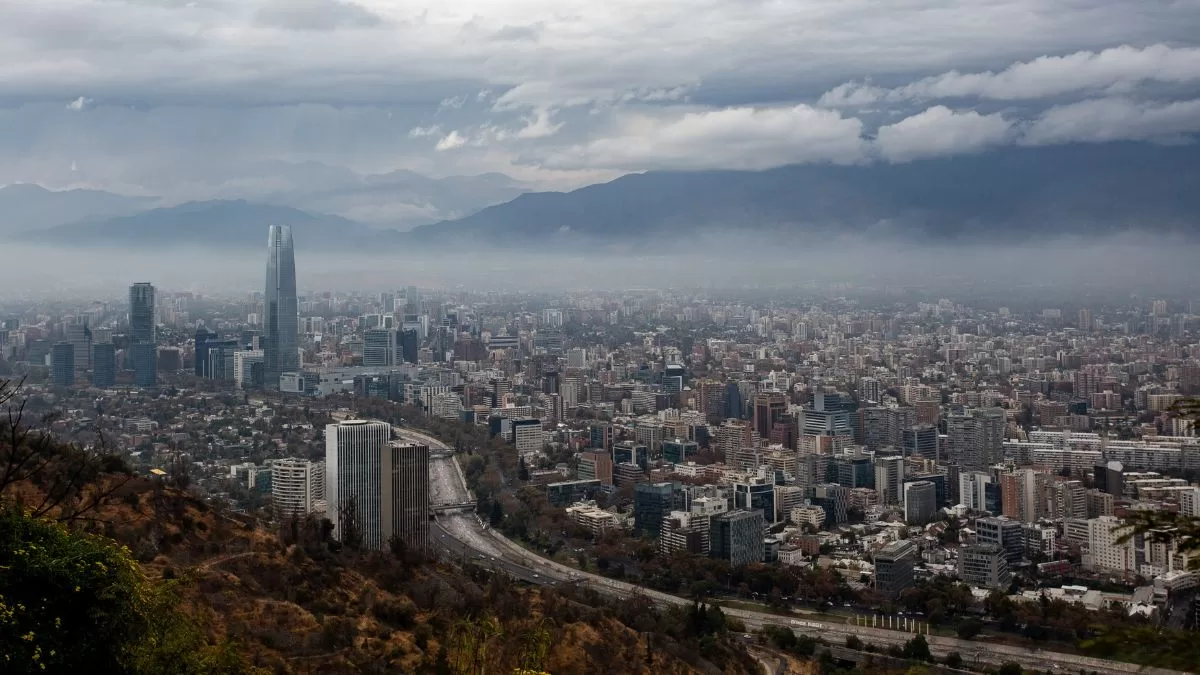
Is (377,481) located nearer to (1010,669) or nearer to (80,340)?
(1010,669)

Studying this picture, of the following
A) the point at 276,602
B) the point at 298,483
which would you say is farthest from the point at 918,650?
the point at 298,483

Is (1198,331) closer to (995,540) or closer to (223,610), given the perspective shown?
(995,540)

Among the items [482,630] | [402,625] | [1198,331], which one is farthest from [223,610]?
[1198,331]

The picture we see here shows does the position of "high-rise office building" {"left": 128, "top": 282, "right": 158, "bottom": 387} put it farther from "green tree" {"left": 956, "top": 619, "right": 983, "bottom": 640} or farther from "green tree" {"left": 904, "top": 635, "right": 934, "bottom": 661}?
"green tree" {"left": 904, "top": 635, "right": 934, "bottom": 661}

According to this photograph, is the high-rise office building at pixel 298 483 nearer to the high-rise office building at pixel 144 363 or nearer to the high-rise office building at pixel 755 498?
the high-rise office building at pixel 755 498

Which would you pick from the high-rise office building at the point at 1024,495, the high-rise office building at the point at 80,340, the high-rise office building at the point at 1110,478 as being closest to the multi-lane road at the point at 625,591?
the high-rise office building at the point at 1024,495

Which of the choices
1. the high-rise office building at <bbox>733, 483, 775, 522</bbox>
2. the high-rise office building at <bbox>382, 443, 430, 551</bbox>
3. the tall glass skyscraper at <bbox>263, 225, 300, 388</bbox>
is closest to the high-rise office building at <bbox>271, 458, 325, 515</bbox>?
the high-rise office building at <bbox>382, 443, 430, 551</bbox>
